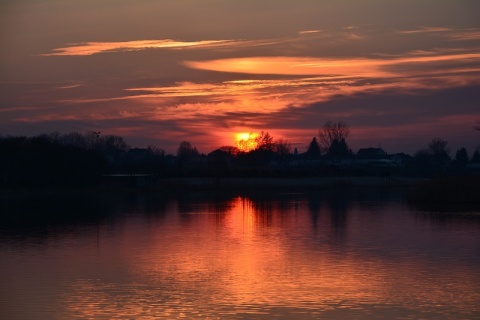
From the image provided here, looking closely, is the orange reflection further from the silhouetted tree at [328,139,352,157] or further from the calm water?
the silhouetted tree at [328,139,352,157]

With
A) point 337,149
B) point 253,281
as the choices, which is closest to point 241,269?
point 253,281

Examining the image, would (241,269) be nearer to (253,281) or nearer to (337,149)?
(253,281)

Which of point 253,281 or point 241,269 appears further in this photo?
point 241,269

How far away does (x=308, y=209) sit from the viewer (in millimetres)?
51188

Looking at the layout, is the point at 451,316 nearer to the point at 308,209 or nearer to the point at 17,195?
the point at 308,209

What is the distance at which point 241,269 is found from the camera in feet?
75.9

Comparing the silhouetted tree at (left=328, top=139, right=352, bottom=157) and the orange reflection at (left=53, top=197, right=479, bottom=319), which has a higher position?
the silhouetted tree at (left=328, top=139, right=352, bottom=157)

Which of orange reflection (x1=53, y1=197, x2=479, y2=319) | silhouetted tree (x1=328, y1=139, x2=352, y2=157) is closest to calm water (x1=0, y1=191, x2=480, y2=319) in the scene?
orange reflection (x1=53, y1=197, x2=479, y2=319)

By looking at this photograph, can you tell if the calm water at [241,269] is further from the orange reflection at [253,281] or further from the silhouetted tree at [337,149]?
the silhouetted tree at [337,149]

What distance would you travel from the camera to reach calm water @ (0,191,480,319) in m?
17.7

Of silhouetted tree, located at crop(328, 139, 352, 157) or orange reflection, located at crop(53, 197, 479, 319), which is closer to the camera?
orange reflection, located at crop(53, 197, 479, 319)

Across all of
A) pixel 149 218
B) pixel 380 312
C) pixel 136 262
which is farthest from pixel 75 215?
pixel 380 312

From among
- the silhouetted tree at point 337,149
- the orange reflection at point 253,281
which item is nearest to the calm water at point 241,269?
the orange reflection at point 253,281

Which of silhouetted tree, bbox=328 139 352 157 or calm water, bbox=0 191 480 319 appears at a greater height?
silhouetted tree, bbox=328 139 352 157
